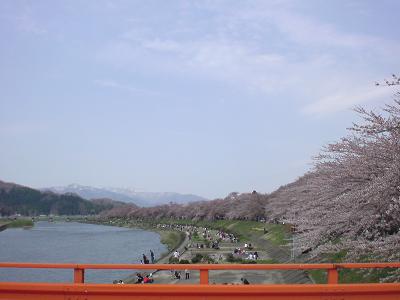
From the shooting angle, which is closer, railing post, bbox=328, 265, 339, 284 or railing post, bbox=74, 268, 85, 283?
railing post, bbox=328, 265, 339, 284

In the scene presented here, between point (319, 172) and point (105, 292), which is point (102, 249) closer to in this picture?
point (319, 172)

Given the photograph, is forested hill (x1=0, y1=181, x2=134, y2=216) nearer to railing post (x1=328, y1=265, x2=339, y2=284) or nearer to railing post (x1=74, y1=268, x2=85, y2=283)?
railing post (x1=74, y1=268, x2=85, y2=283)

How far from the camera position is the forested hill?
16450 centimetres

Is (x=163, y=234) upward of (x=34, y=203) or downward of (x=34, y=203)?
downward

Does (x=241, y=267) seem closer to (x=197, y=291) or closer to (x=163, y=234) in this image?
(x=197, y=291)

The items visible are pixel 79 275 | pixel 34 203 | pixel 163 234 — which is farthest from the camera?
pixel 34 203

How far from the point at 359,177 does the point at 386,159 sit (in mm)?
1169

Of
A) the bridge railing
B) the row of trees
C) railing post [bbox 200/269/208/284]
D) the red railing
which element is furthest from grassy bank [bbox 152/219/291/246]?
the red railing

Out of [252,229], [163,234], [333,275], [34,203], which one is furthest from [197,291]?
[34,203]

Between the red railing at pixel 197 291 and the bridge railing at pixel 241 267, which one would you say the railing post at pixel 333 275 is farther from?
the red railing at pixel 197 291

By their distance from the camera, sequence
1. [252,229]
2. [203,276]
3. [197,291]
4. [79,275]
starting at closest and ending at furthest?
[197,291] < [203,276] < [79,275] < [252,229]

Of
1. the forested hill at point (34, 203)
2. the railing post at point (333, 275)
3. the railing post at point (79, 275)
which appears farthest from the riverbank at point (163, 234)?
the railing post at point (333, 275)

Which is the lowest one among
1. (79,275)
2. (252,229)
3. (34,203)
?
(252,229)

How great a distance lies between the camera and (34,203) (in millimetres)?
178375
